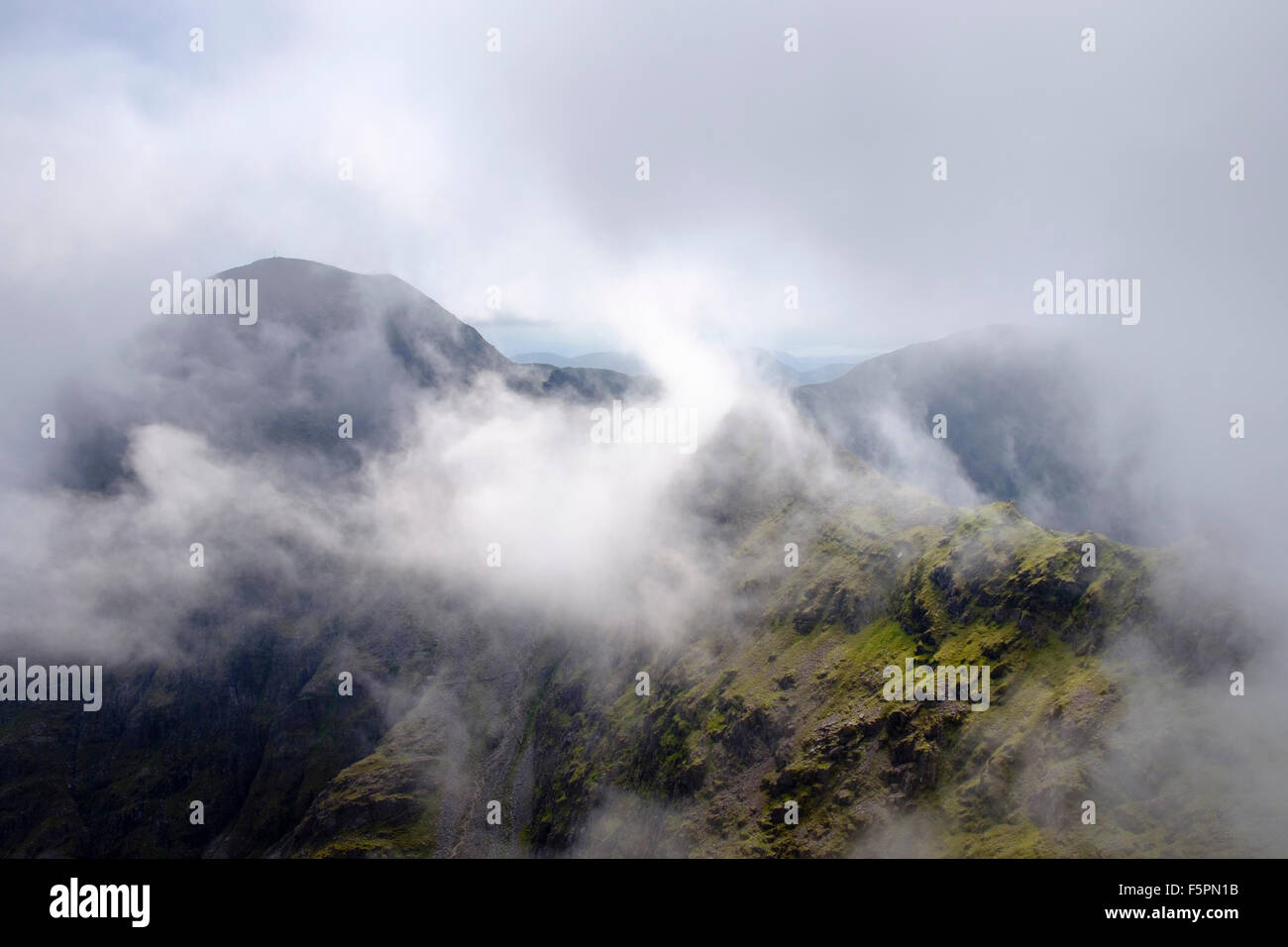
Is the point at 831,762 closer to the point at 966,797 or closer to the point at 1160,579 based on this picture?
the point at 966,797

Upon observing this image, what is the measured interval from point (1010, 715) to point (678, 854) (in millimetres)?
88226

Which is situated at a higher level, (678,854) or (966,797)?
(966,797)

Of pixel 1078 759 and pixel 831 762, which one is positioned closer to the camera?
pixel 1078 759

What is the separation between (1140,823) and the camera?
115m
